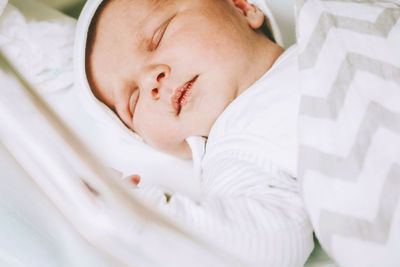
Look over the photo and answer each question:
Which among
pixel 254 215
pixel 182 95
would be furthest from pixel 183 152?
pixel 254 215

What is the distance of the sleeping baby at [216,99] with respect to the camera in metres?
0.52

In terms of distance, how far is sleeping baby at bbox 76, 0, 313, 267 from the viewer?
20.4 inches

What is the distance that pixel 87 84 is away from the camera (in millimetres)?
745

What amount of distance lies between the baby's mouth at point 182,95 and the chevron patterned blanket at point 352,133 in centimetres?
20

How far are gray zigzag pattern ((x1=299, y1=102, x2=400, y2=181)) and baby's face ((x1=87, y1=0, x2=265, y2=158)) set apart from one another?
0.76 feet

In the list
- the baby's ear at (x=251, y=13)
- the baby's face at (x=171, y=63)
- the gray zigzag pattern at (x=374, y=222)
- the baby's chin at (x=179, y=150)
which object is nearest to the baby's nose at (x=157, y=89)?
the baby's face at (x=171, y=63)

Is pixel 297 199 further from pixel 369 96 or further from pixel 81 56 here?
pixel 81 56

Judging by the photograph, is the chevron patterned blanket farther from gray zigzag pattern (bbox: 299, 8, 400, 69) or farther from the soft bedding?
the soft bedding

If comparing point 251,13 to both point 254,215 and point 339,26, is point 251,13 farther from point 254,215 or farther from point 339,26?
A: point 254,215

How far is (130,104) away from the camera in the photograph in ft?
2.46

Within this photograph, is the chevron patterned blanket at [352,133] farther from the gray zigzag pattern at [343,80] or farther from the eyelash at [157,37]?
the eyelash at [157,37]

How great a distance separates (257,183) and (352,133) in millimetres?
162

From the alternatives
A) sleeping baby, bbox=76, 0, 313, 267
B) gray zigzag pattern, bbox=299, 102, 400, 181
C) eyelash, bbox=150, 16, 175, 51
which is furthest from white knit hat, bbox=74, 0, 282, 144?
gray zigzag pattern, bbox=299, 102, 400, 181

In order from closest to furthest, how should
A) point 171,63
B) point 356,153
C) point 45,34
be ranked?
point 356,153 → point 171,63 → point 45,34
